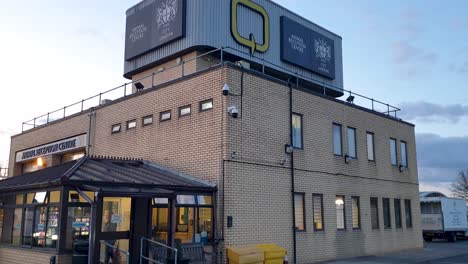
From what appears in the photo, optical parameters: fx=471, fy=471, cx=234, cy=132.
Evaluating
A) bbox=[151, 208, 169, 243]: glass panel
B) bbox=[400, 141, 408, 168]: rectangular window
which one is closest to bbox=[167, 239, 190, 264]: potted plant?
bbox=[151, 208, 169, 243]: glass panel

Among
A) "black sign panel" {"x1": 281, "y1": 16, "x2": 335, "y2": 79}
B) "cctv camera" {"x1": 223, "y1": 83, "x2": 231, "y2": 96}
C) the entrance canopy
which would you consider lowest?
the entrance canopy

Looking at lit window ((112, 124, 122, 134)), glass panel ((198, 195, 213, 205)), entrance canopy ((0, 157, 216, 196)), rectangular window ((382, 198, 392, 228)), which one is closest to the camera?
entrance canopy ((0, 157, 216, 196))

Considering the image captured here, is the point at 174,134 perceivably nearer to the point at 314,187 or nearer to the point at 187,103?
the point at 187,103

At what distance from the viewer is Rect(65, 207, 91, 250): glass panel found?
43.1ft

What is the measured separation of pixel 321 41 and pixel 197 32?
8479 mm

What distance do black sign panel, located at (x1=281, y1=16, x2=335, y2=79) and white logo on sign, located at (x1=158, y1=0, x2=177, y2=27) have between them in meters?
5.63

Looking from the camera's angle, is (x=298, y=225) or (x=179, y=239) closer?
(x=179, y=239)

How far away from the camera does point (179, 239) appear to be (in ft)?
47.7

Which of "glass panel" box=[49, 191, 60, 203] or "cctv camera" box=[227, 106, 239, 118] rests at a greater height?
"cctv camera" box=[227, 106, 239, 118]

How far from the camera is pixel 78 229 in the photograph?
13461 millimetres

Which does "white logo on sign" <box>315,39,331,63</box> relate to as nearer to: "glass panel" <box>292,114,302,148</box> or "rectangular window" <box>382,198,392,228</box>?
"glass panel" <box>292,114,302,148</box>

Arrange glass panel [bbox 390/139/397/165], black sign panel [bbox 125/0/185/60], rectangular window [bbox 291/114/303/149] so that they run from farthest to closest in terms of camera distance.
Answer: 1. glass panel [bbox 390/139/397/165]
2. black sign panel [bbox 125/0/185/60]
3. rectangular window [bbox 291/114/303/149]

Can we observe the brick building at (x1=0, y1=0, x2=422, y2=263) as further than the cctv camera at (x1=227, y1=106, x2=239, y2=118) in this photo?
No

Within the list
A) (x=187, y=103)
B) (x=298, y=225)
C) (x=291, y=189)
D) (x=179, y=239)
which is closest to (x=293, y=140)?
(x=291, y=189)
